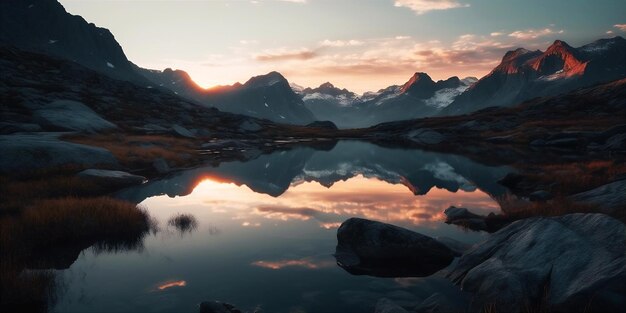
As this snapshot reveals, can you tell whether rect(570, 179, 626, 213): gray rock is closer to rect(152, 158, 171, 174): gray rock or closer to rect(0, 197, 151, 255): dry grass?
rect(0, 197, 151, 255): dry grass

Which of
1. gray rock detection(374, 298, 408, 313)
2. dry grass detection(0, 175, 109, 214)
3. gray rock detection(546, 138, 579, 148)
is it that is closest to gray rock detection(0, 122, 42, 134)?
dry grass detection(0, 175, 109, 214)

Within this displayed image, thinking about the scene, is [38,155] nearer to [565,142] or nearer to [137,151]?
[137,151]

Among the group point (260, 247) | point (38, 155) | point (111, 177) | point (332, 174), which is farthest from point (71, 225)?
point (332, 174)

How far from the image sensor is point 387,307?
34.2 ft

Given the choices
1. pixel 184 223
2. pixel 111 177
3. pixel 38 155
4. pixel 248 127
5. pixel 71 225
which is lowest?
pixel 184 223

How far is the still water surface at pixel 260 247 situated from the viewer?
40.0ft

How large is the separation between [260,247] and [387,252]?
5.78 meters

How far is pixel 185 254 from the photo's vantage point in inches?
637

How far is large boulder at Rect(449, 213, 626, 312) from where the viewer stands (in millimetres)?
8539

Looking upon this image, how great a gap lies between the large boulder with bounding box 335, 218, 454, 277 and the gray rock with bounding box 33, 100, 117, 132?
53750 mm

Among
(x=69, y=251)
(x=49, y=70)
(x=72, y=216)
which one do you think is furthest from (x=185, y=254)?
(x=49, y=70)

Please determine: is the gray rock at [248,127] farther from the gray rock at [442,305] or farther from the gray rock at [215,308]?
the gray rock at [442,305]

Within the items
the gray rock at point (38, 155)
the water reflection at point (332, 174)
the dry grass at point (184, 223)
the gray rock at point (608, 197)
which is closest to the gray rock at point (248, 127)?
the water reflection at point (332, 174)

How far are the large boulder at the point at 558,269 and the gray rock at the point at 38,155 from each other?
96.6ft
